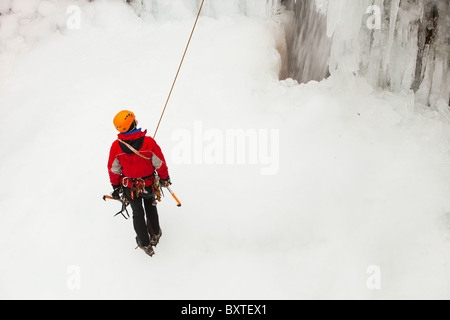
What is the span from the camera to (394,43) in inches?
164

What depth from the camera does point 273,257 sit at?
3756 millimetres

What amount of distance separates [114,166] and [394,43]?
124 inches

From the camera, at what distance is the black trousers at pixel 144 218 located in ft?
11.3

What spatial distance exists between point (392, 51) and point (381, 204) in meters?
1.66

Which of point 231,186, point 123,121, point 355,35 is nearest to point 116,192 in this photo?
point 123,121

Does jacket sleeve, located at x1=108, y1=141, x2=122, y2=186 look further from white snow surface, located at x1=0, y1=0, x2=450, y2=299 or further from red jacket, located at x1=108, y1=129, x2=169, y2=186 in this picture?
white snow surface, located at x1=0, y1=0, x2=450, y2=299

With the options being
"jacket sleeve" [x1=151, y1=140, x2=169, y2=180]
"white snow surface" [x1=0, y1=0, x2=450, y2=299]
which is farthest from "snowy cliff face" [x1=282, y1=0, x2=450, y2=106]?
"jacket sleeve" [x1=151, y1=140, x2=169, y2=180]

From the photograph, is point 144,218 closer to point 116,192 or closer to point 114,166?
point 116,192

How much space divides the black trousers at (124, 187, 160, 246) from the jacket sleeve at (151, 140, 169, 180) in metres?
0.18

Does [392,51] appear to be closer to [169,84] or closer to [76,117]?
[169,84]

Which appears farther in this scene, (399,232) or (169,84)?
(169,84)
